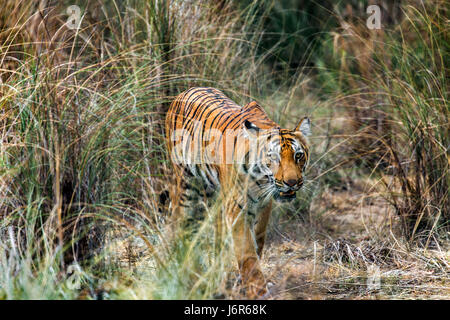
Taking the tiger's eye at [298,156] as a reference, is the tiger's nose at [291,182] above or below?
below

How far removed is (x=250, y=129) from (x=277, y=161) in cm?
25

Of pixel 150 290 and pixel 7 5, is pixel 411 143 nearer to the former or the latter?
pixel 150 290

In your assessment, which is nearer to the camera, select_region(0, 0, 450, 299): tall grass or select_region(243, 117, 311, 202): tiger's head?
select_region(0, 0, 450, 299): tall grass

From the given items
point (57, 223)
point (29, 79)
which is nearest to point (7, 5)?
point (29, 79)

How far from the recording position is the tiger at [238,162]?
325cm

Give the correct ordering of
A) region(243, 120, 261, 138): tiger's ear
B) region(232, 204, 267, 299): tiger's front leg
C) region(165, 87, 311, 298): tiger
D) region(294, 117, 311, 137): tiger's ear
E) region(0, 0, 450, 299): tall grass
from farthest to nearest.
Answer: region(294, 117, 311, 137): tiger's ear < region(243, 120, 261, 138): tiger's ear < region(165, 87, 311, 298): tiger < region(232, 204, 267, 299): tiger's front leg < region(0, 0, 450, 299): tall grass

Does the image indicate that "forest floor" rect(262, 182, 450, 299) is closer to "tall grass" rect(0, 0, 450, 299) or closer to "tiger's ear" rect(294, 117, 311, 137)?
"tall grass" rect(0, 0, 450, 299)

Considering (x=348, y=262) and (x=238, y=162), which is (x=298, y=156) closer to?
(x=238, y=162)

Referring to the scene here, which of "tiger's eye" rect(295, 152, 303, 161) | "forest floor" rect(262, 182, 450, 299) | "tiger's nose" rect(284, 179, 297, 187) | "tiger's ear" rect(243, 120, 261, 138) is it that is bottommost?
"forest floor" rect(262, 182, 450, 299)

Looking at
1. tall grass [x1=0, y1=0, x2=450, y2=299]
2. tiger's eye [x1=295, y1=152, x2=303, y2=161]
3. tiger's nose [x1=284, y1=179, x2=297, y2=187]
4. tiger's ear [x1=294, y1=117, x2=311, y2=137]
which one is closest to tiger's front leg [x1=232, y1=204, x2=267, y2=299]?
tall grass [x1=0, y1=0, x2=450, y2=299]

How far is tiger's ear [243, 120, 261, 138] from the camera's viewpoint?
3.37 meters

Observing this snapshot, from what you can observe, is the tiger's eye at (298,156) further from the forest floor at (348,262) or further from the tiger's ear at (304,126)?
the forest floor at (348,262)

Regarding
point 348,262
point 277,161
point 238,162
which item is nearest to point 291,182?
point 277,161

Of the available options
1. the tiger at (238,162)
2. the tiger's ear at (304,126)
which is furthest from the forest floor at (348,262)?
the tiger's ear at (304,126)
